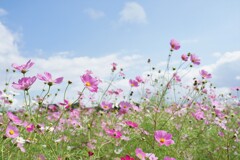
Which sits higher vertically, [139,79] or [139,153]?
[139,79]

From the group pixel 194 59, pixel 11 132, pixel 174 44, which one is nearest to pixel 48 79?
pixel 11 132

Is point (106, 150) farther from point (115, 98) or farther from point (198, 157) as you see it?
point (115, 98)

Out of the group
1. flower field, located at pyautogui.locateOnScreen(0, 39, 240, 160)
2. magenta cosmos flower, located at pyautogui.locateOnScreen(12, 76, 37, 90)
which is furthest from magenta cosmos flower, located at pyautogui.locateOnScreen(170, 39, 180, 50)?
magenta cosmos flower, located at pyautogui.locateOnScreen(12, 76, 37, 90)

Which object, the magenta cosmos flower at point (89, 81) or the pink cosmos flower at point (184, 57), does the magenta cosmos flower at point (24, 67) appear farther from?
the pink cosmos flower at point (184, 57)

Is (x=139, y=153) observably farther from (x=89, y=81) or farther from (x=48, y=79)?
(x=48, y=79)

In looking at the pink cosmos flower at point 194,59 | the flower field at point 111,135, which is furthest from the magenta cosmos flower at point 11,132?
the pink cosmos flower at point 194,59

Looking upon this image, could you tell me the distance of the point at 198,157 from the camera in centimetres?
343

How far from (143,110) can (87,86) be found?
3.20m

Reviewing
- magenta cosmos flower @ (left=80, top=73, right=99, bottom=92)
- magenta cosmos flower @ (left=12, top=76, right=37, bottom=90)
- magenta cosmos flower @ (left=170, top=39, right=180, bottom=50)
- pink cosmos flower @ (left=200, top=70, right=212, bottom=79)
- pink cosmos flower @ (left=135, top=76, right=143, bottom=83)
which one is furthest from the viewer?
pink cosmos flower @ (left=135, top=76, right=143, bottom=83)

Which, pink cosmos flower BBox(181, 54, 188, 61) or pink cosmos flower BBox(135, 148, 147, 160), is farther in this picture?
pink cosmos flower BBox(181, 54, 188, 61)

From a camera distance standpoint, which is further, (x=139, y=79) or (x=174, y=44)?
(x=139, y=79)

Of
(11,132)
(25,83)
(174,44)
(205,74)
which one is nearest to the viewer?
(25,83)

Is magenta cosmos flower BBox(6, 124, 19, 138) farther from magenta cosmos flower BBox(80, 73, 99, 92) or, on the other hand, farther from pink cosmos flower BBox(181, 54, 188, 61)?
pink cosmos flower BBox(181, 54, 188, 61)

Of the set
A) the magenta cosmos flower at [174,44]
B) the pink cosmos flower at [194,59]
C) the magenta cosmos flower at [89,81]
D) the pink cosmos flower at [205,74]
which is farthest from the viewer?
the pink cosmos flower at [205,74]
